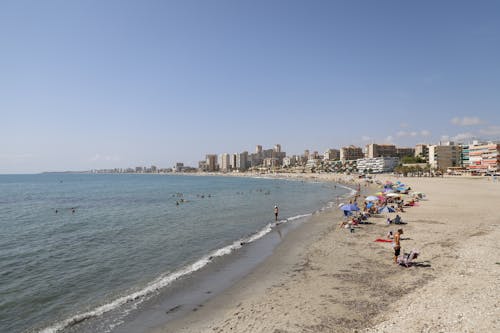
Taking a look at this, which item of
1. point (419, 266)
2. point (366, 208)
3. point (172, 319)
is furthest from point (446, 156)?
point (172, 319)

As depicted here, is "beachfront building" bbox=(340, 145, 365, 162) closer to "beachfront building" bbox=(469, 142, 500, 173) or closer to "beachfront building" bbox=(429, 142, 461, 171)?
"beachfront building" bbox=(429, 142, 461, 171)

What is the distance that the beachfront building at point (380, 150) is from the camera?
6831 inches

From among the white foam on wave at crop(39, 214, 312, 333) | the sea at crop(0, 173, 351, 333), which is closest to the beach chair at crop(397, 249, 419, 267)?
the sea at crop(0, 173, 351, 333)

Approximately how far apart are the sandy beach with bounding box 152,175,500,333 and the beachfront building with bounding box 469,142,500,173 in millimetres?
91308

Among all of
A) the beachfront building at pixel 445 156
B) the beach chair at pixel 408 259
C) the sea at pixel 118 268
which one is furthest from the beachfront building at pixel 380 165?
the beach chair at pixel 408 259

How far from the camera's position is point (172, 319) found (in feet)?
→ 28.7

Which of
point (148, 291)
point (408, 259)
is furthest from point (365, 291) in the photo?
point (148, 291)

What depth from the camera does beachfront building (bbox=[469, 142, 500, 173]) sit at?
281 ft

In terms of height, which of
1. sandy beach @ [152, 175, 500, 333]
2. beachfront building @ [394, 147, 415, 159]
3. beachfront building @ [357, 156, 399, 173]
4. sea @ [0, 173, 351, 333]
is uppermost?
beachfront building @ [394, 147, 415, 159]

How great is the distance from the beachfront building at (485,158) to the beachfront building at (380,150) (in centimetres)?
7422

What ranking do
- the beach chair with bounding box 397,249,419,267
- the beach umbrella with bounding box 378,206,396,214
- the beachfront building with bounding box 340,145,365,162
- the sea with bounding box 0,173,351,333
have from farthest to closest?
1. the beachfront building with bounding box 340,145,365,162
2. the beach umbrella with bounding box 378,206,396,214
3. the beach chair with bounding box 397,249,419,267
4. the sea with bounding box 0,173,351,333

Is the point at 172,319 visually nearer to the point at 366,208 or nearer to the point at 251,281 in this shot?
the point at 251,281

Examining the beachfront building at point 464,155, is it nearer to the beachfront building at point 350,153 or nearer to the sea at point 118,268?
the beachfront building at point 350,153

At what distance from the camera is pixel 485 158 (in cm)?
9006
